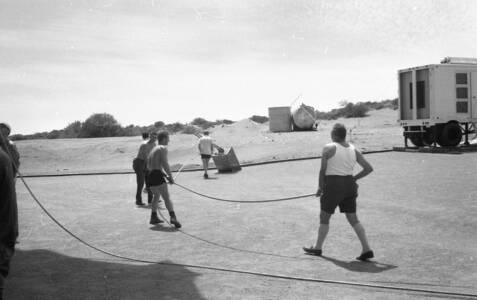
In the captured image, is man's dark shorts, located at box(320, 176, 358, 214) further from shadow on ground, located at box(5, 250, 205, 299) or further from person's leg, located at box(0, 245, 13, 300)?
person's leg, located at box(0, 245, 13, 300)

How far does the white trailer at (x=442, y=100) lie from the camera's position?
67.7 ft

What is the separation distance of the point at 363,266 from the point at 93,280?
10.4 ft

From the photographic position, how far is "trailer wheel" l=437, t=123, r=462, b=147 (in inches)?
822

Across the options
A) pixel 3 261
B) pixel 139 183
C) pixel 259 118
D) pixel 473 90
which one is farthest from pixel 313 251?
pixel 259 118

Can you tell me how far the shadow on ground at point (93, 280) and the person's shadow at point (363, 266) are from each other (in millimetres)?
1826

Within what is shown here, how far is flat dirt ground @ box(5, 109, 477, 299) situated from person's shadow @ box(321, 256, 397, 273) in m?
0.01

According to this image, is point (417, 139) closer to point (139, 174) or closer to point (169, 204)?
point (139, 174)

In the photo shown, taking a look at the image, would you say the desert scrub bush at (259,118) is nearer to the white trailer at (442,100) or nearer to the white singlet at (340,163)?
the white trailer at (442,100)

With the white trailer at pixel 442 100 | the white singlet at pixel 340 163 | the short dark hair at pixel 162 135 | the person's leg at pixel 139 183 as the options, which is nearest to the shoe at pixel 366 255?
the white singlet at pixel 340 163

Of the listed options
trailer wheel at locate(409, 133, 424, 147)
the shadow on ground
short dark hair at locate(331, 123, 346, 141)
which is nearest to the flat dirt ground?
the shadow on ground

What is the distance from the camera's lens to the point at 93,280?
19.7 ft

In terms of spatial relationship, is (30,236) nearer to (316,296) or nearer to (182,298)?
(182,298)

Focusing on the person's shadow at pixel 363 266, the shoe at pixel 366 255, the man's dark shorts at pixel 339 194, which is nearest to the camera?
the person's shadow at pixel 363 266

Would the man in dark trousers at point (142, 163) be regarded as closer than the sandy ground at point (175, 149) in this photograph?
Yes
